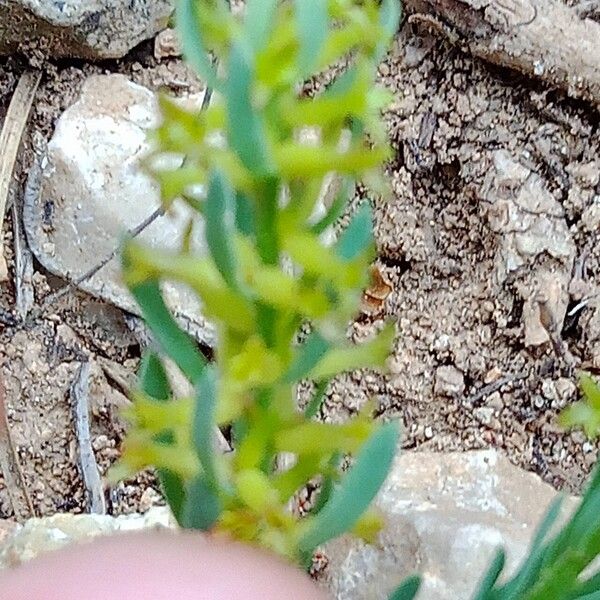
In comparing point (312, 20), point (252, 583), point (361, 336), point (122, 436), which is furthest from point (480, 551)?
point (312, 20)

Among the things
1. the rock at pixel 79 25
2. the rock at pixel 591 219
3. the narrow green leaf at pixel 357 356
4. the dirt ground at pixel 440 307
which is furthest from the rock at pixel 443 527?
the rock at pixel 79 25

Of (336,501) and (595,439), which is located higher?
(595,439)

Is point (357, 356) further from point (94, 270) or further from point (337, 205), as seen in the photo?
point (94, 270)

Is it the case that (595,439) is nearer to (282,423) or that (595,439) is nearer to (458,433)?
(458,433)

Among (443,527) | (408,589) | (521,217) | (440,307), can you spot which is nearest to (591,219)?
(521,217)

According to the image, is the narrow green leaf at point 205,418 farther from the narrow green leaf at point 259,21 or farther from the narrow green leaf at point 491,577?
the narrow green leaf at point 491,577

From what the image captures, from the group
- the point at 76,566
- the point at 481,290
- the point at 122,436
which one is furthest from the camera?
the point at 481,290
